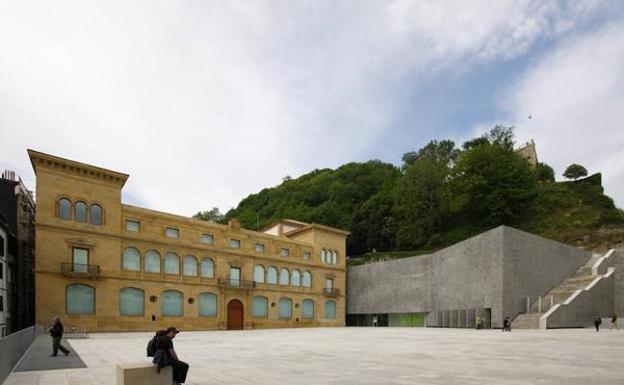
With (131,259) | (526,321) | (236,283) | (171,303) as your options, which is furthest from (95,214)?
(526,321)

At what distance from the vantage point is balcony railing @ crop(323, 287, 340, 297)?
2092 inches

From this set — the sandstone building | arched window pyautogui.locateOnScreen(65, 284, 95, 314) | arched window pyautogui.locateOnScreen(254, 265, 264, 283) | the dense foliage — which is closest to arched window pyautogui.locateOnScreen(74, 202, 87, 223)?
the sandstone building

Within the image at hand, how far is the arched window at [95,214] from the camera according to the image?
1415 inches

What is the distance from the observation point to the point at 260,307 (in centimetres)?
4712

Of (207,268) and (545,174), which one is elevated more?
(545,174)

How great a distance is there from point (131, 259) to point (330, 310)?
2492cm

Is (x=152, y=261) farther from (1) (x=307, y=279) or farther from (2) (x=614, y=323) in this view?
(2) (x=614, y=323)

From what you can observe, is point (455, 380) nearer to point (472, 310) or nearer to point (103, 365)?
point (103, 365)

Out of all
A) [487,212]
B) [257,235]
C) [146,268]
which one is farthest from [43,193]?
[487,212]

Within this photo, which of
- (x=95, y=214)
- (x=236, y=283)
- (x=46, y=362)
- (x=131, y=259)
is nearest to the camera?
(x=46, y=362)

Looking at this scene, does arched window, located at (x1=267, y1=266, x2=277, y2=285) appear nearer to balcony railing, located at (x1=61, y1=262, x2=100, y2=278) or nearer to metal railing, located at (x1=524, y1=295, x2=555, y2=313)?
balcony railing, located at (x1=61, y1=262, x2=100, y2=278)

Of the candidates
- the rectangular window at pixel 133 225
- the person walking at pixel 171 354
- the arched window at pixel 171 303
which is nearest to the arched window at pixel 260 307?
the arched window at pixel 171 303

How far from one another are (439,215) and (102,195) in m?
45.9

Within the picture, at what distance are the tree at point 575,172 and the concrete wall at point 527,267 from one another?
152ft
